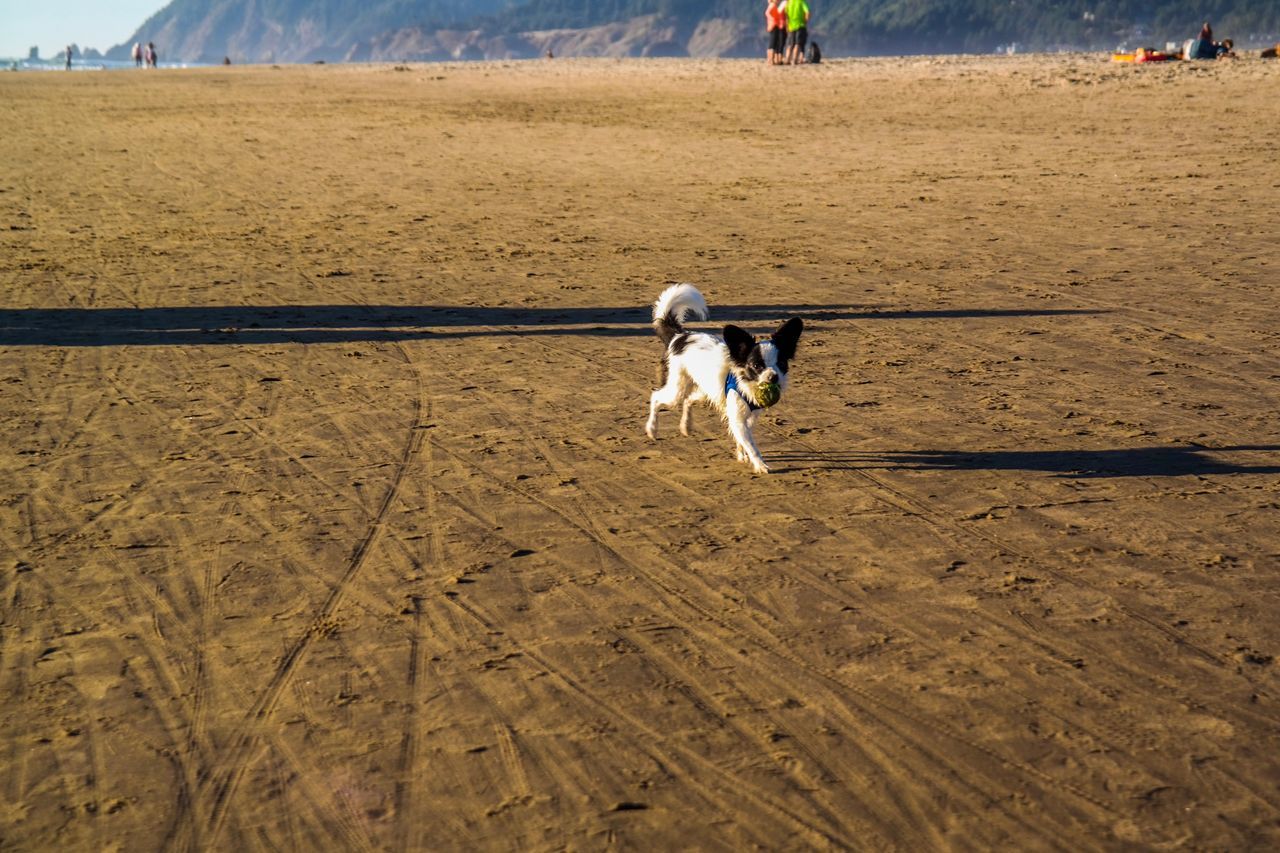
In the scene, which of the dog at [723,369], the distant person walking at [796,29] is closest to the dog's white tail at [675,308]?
the dog at [723,369]

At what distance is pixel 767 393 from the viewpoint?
673 cm

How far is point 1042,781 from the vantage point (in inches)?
167

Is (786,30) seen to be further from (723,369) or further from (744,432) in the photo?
(744,432)

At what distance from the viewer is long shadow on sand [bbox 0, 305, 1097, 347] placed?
1026cm

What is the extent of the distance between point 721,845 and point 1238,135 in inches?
732

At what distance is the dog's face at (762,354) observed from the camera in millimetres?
6729

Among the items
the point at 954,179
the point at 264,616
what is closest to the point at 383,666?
the point at 264,616

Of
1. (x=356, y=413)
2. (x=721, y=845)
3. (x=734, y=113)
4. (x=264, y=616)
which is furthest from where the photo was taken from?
(x=734, y=113)

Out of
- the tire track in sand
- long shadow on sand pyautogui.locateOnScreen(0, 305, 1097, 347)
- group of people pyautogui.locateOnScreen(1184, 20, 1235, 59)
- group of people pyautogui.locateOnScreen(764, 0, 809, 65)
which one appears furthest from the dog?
group of people pyautogui.locateOnScreen(764, 0, 809, 65)

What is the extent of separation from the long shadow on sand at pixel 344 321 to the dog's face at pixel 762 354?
3272 millimetres

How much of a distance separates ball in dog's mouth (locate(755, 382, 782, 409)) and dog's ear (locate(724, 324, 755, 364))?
0.17 m

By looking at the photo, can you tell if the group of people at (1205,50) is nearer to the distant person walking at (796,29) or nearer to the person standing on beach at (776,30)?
the distant person walking at (796,29)

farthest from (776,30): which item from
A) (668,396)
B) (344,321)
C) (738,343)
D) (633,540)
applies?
(633,540)

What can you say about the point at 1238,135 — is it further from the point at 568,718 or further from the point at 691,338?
the point at 568,718
